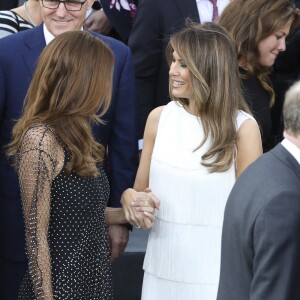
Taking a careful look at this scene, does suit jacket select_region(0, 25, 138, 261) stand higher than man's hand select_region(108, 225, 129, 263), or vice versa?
suit jacket select_region(0, 25, 138, 261)

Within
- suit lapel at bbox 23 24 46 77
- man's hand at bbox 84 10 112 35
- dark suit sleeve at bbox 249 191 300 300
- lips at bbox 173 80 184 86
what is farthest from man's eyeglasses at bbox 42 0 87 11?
dark suit sleeve at bbox 249 191 300 300

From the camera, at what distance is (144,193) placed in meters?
4.04

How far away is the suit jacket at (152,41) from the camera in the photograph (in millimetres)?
5387

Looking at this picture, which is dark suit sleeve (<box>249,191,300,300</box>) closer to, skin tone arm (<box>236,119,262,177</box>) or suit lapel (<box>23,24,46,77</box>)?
skin tone arm (<box>236,119,262,177</box>)

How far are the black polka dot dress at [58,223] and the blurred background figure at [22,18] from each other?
1.54 meters

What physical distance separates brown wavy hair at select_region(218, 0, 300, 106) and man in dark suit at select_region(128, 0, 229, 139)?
48cm

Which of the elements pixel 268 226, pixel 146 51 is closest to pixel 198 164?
pixel 268 226

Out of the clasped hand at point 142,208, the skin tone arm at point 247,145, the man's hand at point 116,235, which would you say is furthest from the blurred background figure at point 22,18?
the skin tone arm at point 247,145

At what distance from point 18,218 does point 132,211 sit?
57cm

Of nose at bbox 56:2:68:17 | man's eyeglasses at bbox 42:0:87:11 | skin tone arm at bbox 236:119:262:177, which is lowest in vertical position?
skin tone arm at bbox 236:119:262:177

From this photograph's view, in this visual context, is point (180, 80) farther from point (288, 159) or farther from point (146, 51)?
point (146, 51)

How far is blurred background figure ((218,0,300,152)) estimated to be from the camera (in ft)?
16.1

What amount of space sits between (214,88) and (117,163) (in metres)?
0.77

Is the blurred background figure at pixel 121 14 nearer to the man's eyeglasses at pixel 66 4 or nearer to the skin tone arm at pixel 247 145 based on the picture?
the man's eyeglasses at pixel 66 4
